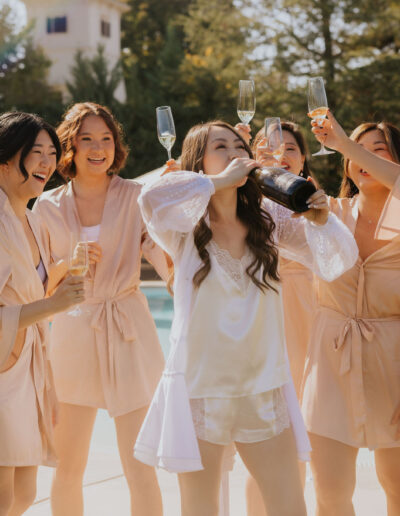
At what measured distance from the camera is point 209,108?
28828 millimetres

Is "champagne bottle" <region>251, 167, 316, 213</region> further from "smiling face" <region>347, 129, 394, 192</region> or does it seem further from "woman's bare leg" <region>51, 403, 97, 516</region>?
"woman's bare leg" <region>51, 403, 97, 516</region>

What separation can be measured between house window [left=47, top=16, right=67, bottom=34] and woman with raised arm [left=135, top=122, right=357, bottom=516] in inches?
1405

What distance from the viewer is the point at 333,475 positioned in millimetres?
3248

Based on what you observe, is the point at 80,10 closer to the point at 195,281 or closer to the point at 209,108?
the point at 209,108

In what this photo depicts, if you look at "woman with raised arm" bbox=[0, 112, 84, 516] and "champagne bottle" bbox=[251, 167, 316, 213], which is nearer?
"champagne bottle" bbox=[251, 167, 316, 213]

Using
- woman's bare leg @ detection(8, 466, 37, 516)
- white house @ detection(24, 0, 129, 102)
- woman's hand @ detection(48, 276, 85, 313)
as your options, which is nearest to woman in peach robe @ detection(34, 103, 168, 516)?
woman's bare leg @ detection(8, 466, 37, 516)

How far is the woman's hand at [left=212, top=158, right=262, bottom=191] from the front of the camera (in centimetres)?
277

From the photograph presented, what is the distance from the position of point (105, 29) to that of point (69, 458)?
115 ft

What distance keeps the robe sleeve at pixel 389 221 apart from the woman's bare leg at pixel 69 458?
1.75 metres

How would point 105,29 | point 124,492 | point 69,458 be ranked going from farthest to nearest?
point 105,29, point 124,492, point 69,458

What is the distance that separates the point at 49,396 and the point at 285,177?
1.50 meters

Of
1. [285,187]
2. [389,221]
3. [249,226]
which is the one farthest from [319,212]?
[389,221]

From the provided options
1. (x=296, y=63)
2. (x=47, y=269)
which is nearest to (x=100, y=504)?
(x=47, y=269)

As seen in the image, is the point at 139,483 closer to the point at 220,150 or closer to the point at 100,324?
the point at 100,324
